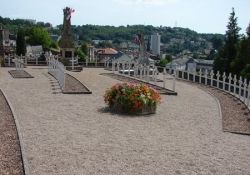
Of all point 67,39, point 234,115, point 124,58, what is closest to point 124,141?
point 234,115

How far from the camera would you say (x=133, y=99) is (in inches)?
537

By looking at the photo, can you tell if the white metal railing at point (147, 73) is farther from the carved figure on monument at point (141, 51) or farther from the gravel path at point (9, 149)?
the gravel path at point (9, 149)

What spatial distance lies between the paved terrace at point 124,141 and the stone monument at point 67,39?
23.2 meters

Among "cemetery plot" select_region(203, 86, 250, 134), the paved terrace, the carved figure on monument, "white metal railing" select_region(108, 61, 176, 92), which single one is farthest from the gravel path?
the carved figure on monument

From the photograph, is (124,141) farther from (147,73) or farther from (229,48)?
(229,48)

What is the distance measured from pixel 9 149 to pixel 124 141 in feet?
8.05

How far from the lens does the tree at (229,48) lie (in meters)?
52.8

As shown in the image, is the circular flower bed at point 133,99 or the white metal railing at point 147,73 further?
the white metal railing at point 147,73

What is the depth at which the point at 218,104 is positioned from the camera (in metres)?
17.1

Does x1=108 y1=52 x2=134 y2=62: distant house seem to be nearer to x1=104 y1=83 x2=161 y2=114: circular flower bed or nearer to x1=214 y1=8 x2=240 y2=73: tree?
x1=214 y1=8 x2=240 y2=73: tree

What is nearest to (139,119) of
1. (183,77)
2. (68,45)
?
(183,77)

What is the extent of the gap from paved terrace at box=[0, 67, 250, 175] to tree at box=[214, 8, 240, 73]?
1493 inches

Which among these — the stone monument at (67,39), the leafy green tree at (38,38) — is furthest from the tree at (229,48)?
the leafy green tree at (38,38)

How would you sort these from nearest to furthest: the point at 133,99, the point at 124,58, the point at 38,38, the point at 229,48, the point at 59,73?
the point at 133,99 → the point at 59,73 → the point at 229,48 → the point at 124,58 → the point at 38,38
